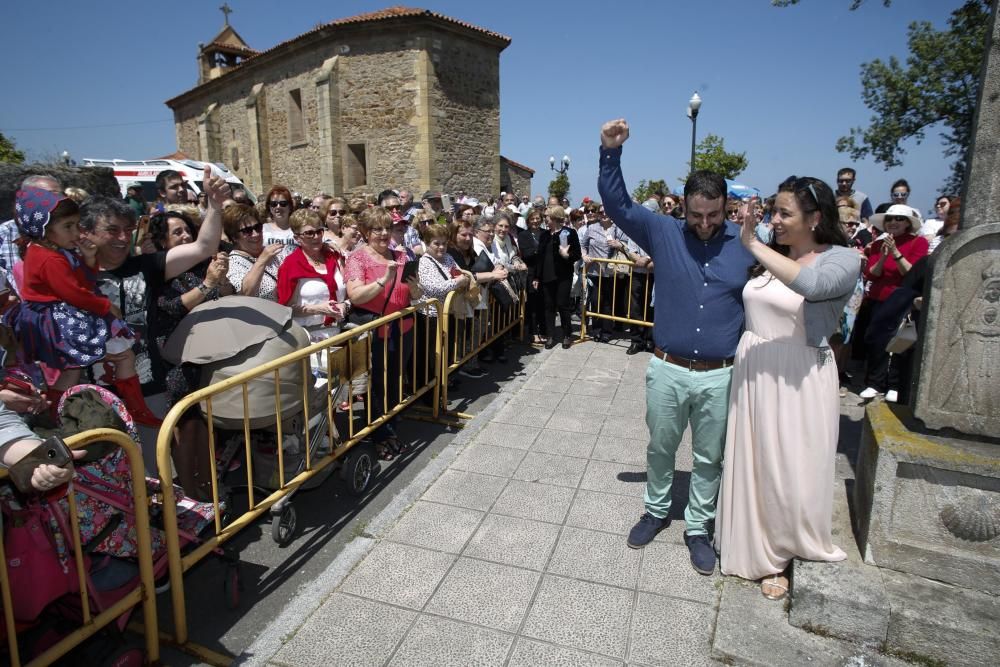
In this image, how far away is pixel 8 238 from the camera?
3895 millimetres

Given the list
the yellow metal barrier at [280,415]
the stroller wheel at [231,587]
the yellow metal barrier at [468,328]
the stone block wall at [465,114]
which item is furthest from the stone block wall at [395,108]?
the stroller wheel at [231,587]

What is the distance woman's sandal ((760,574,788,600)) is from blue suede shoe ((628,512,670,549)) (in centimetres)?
61

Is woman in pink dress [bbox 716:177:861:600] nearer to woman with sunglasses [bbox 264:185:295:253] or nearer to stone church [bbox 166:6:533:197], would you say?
woman with sunglasses [bbox 264:185:295:253]

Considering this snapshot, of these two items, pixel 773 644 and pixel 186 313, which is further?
pixel 186 313

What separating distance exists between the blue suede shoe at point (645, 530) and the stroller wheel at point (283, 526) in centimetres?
196

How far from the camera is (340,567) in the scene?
3033 mm

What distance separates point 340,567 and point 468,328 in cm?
356

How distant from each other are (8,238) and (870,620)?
216 inches

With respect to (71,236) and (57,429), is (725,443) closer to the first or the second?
(57,429)

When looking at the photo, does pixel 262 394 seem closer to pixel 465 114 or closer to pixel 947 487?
pixel 947 487

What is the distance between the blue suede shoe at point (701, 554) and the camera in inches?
117

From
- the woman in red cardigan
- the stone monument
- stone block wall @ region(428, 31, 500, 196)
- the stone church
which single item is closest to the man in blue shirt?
the stone monument

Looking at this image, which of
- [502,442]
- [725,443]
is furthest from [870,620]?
[502,442]

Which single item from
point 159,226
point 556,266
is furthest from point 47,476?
point 556,266
